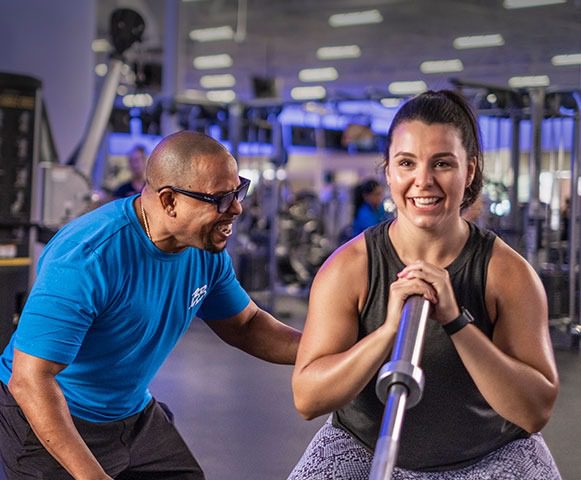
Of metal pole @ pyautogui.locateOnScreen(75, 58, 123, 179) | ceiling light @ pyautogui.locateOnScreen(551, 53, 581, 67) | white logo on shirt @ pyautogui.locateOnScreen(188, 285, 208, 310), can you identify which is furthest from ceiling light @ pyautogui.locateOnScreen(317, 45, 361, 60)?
white logo on shirt @ pyautogui.locateOnScreen(188, 285, 208, 310)

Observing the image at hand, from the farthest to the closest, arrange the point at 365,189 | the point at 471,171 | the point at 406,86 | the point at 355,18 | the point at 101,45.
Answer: the point at 406,86
the point at 101,45
the point at 355,18
the point at 365,189
the point at 471,171

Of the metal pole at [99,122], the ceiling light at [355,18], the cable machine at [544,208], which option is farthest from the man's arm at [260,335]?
the ceiling light at [355,18]

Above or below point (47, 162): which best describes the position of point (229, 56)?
above

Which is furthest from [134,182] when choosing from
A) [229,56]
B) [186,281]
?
[229,56]

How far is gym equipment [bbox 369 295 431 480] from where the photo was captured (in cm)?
102

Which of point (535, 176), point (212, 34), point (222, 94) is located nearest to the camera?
point (535, 176)

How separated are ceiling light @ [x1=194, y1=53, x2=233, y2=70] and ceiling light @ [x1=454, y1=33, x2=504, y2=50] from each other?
4.62 metres

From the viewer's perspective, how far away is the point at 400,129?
1.64m

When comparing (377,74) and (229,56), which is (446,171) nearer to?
(229,56)

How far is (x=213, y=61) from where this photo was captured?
1706cm

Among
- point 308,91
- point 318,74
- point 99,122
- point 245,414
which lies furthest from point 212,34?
point 245,414

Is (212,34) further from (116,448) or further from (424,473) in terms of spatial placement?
(424,473)

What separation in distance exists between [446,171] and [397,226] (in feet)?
0.64

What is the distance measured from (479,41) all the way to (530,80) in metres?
1.70
